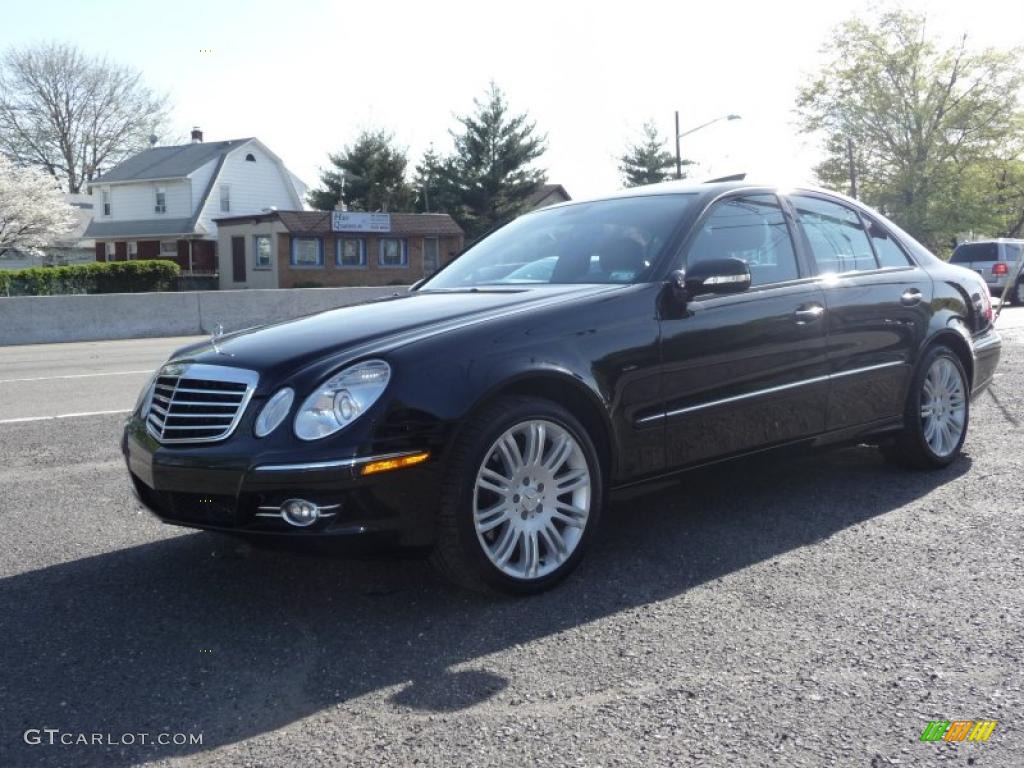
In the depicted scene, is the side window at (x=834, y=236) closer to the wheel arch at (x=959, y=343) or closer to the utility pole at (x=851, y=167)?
the wheel arch at (x=959, y=343)

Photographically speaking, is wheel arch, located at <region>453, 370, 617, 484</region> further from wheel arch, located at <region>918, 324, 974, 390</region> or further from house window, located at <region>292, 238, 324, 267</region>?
house window, located at <region>292, 238, 324, 267</region>

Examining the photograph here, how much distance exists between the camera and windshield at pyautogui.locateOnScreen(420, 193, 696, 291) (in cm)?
477

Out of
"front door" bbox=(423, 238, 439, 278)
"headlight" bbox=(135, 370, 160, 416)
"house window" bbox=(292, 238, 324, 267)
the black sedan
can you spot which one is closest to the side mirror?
the black sedan

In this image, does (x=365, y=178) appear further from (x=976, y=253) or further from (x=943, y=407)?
(x=943, y=407)

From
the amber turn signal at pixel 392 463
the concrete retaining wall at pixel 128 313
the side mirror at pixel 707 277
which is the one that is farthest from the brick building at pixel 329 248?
the amber turn signal at pixel 392 463

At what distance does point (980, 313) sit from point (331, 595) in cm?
437

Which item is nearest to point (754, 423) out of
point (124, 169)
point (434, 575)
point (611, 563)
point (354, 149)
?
point (611, 563)

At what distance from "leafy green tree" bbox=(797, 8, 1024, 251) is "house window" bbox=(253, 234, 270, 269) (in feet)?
80.6

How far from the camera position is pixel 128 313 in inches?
827

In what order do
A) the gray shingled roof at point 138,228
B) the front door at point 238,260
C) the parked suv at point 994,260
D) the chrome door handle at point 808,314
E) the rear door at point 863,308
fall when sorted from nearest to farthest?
the chrome door handle at point 808,314, the rear door at point 863,308, the parked suv at point 994,260, the front door at point 238,260, the gray shingled roof at point 138,228

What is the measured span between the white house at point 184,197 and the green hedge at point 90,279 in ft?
54.6

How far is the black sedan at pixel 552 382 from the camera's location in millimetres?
3641

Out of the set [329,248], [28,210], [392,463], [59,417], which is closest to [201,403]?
[392,463]

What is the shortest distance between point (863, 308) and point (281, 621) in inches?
131
